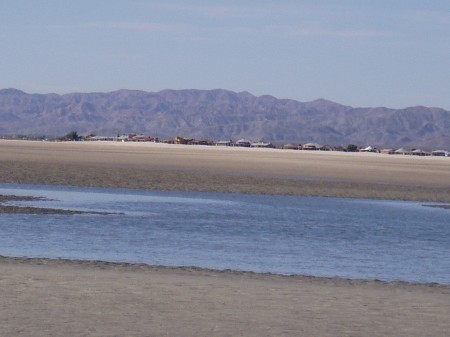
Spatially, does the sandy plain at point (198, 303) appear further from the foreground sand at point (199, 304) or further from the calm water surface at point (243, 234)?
the calm water surface at point (243, 234)

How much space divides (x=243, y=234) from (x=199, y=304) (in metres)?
10.3

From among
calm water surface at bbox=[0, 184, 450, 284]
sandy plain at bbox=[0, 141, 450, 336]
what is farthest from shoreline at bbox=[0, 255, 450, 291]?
calm water surface at bbox=[0, 184, 450, 284]

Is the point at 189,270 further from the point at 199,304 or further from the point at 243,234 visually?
the point at 243,234

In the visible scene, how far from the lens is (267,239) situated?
22.4 m

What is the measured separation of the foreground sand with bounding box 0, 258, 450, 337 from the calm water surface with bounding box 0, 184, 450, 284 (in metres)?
1.81

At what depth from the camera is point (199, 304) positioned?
13.1m

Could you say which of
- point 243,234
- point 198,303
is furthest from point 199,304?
point 243,234

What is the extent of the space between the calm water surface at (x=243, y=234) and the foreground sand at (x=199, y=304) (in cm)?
181

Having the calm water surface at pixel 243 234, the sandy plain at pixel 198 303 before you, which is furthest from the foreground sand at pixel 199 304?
the calm water surface at pixel 243 234

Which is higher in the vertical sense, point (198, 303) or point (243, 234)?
point (198, 303)

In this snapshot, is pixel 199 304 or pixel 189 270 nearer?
pixel 199 304

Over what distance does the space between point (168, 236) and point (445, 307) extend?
9497mm

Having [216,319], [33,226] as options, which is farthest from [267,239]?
[216,319]

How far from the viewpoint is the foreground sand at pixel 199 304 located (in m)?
11.5
